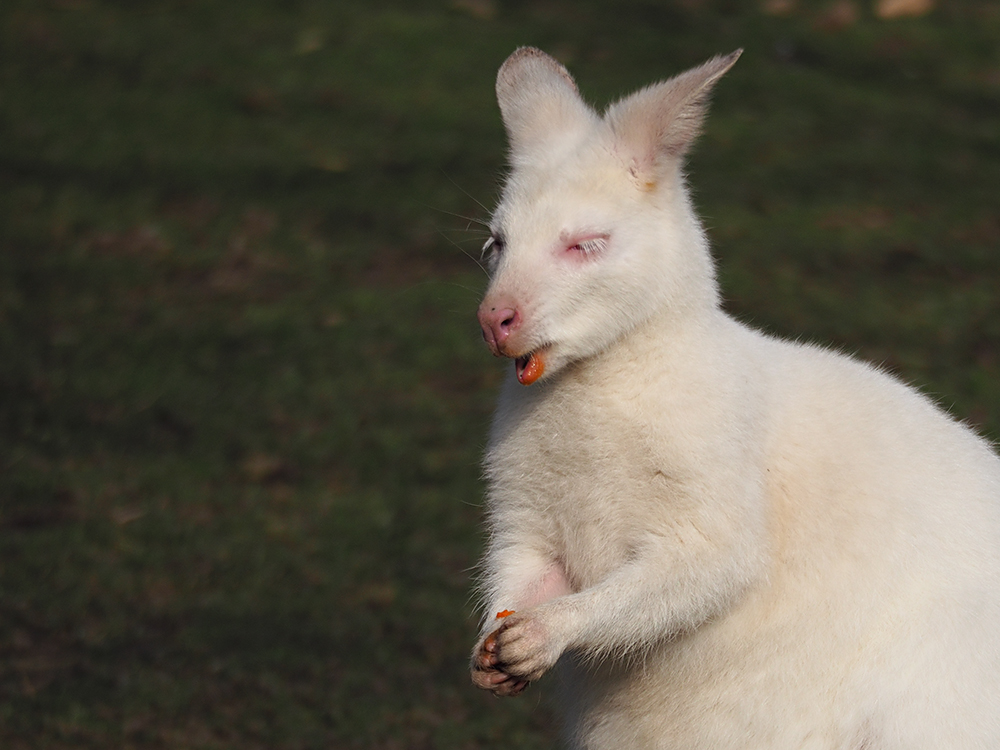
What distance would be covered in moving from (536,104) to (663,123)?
415 millimetres

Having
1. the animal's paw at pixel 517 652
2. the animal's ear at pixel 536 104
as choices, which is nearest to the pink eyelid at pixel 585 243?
the animal's ear at pixel 536 104

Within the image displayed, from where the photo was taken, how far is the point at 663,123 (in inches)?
116

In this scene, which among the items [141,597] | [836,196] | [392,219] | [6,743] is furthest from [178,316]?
[836,196]

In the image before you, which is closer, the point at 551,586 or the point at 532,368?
the point at 532,368

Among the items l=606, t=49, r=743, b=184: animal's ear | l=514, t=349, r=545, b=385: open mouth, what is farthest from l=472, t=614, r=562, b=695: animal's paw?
l=606, t=49, r=743, b=184: animal's ear

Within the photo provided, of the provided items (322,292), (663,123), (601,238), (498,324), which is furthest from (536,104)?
(322,292)

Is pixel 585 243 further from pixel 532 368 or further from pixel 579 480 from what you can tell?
pixel 579 480

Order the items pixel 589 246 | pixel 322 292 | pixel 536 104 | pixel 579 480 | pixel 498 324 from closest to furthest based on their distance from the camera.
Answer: pixel 498 324, pixel 589 246, pixel 579 480, pixel 536 104, pixel 322 292

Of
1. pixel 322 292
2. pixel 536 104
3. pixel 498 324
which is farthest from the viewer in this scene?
pixel 322 292

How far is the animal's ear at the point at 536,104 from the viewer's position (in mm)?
3191

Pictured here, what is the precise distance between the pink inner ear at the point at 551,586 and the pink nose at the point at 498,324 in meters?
0.72

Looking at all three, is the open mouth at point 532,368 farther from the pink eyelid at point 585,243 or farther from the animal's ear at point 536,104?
the animal's ear at point 536,104

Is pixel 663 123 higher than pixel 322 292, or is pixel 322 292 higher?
pixel 663 123

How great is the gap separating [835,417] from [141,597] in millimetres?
3201
